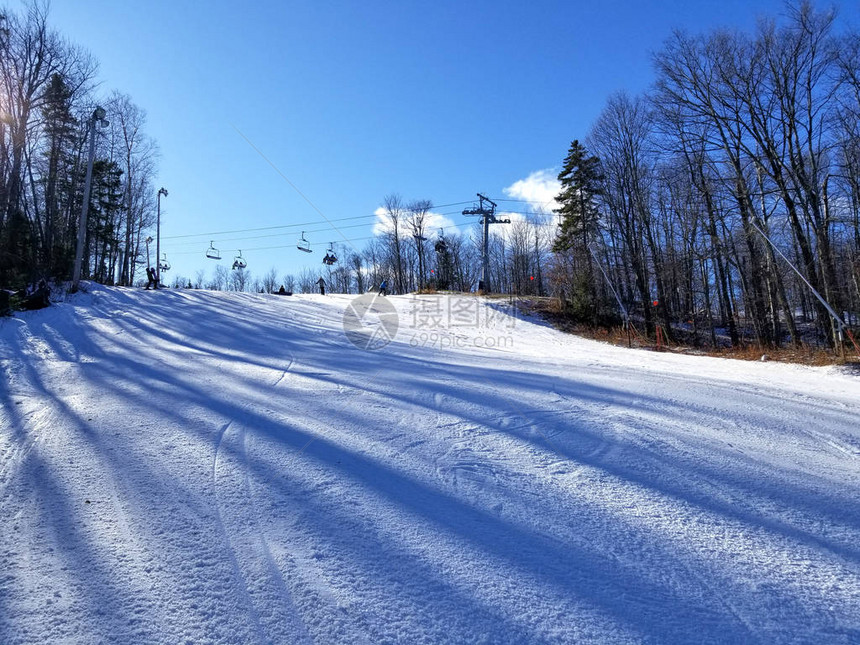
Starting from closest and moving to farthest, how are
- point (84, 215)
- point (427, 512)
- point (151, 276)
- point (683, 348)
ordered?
1. point (427, 512)
2. point (683, 348)
3. point (84, 215)
4. point (151, 276)

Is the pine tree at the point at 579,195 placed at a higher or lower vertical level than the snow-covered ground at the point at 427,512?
higher

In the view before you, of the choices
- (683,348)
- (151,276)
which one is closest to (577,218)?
(683,348)

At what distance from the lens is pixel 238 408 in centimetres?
522

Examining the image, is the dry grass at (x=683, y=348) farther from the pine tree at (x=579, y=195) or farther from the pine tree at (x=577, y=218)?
the pine tree at (x=579, y=195)

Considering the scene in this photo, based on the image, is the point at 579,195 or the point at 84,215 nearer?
the point at 84,215

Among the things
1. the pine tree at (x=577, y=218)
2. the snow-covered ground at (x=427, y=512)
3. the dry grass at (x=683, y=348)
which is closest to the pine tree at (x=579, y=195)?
the pine tree at (x=577, y=218)

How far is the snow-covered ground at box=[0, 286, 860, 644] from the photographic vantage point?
6.53 ft

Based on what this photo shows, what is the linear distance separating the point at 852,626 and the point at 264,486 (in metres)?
3.53

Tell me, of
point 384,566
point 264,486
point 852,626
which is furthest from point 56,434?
point 852,626

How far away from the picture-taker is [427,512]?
2941 mm

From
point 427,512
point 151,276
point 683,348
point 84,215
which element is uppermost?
point 84,215

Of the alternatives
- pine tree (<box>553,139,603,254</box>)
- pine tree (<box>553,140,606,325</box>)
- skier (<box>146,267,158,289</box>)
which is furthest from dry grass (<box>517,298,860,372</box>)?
skier (<box>146,267,158,289</box>)

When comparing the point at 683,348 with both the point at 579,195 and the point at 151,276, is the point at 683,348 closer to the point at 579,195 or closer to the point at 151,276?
the point at 579,195

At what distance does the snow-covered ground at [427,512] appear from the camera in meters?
1.99
